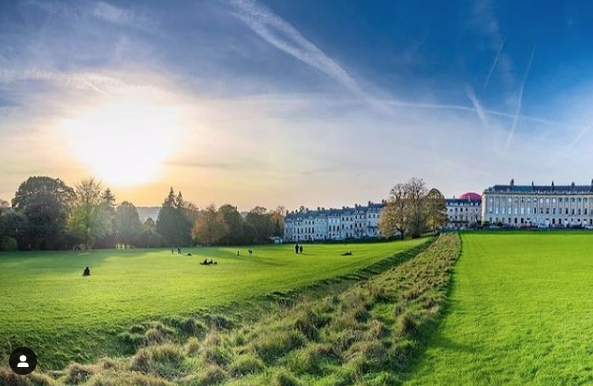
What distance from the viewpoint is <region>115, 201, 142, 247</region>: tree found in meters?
88.6

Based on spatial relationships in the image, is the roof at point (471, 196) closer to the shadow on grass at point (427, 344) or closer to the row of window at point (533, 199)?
the row of window at point (533, 199)

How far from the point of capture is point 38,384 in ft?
37.2

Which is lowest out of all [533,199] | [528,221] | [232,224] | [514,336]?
[514,336]

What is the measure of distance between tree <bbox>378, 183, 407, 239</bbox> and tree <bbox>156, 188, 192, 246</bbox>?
39.1 metres

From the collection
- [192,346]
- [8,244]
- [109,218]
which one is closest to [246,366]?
[192,346]

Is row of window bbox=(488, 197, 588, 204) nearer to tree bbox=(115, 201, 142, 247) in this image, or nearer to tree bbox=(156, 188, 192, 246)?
tree bbox=(156, 188, 192, 246)

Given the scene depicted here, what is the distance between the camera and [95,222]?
76.0 meters

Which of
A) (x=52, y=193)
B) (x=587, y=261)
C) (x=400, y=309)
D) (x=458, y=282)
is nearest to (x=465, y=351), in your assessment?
(x=400, y=309)

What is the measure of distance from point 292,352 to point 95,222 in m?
69.5

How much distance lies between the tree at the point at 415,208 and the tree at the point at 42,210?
6198 cm

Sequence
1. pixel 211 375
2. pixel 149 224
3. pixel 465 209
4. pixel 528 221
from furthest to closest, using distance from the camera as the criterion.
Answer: pixel 465 209 < pixel 528 221 < pixel 149 224 < pixel 211 375

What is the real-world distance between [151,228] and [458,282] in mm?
77440

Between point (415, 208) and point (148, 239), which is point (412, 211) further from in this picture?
point (148, 239)

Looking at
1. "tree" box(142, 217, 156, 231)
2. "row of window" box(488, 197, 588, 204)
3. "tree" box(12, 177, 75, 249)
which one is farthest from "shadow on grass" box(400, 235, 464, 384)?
"row of window" box(488, 197, 588, 204)
